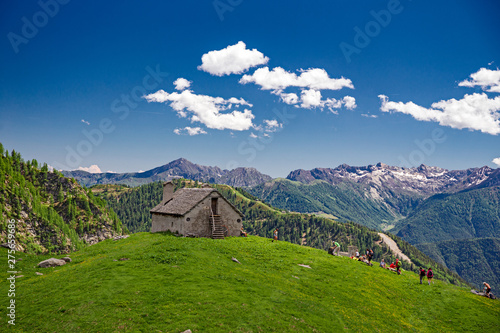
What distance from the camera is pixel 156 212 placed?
63.2m

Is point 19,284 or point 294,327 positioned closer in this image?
point 294,327

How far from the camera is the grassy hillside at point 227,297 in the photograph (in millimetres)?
20281

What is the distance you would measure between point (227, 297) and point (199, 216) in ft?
Answer: 105

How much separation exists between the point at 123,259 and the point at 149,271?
6.63 meters

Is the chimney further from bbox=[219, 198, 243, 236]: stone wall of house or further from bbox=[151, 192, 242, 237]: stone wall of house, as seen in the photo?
bbox=[219, 198, 243, 236]: stone wall of house

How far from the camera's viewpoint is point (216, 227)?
54625 millimetres

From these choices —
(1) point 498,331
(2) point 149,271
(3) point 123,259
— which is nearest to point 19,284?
(3) point 123,259

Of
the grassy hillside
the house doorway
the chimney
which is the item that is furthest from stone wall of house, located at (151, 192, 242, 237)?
the grassy hillside

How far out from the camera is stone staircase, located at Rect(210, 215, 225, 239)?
175 ft

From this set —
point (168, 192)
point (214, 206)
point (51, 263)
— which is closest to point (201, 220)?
point (214, 206)

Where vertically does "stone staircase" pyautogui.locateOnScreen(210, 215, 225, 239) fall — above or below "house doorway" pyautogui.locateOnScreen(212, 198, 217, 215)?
below

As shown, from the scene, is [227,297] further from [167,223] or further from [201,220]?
[167,223]

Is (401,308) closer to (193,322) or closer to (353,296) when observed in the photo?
(353,296)

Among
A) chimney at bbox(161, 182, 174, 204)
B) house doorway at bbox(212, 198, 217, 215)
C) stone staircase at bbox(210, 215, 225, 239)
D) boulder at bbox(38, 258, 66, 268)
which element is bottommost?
boulder at bbox(38, 258, 66, 268)
